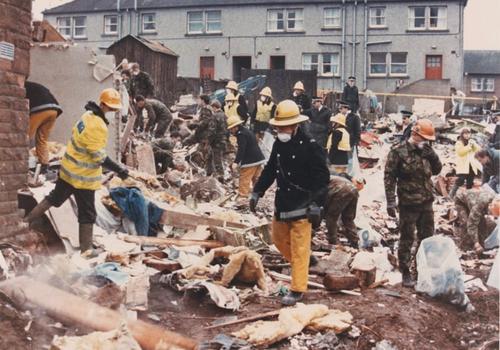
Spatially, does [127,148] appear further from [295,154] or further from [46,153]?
[295,154]

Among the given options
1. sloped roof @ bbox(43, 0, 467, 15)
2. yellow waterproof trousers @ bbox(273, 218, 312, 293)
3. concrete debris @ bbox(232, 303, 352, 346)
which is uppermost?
sloped roof @ bbox(43, 0, 467, 15)

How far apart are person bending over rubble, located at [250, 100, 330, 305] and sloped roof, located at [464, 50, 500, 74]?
157ft

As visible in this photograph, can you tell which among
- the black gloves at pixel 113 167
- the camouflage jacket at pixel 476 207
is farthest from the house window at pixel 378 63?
the black gloves at pixel 113 167

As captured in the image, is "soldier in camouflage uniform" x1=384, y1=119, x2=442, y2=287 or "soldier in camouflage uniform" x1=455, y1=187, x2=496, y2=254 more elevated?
"soldier in camouflage uniform" x1=384, y1=119, x2=442, y2=287

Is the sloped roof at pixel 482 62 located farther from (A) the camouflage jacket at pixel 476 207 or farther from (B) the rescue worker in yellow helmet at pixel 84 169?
(B) the rescue worker in yellow helmet at pixel 84 169

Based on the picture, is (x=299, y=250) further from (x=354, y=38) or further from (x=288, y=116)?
(x=354, y=38)

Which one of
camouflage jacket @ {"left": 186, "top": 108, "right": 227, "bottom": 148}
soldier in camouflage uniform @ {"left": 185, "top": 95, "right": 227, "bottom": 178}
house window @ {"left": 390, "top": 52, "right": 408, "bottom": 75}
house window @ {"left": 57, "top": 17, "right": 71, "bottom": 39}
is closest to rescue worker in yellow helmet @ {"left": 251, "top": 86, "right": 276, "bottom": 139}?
soldier in camouflage uniform @ {"left": 185, "top": 95, "right": 227, "bottom": 178}

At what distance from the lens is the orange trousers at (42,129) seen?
8453mm

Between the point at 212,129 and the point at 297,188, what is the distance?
7.11 metres

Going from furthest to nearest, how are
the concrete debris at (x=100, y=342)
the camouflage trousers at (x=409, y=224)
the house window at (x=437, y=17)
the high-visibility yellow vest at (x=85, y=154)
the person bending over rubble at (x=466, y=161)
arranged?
the house window at (x=437, y=17)
the person bending over rubble at (x=466, y=161)
the camouflage trousers at (x=409, y=224)
the high-visibility yellow vest at (x=85, y=154)
the concrete debris at (x=100, y=342)

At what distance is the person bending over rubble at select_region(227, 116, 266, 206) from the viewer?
11352mm

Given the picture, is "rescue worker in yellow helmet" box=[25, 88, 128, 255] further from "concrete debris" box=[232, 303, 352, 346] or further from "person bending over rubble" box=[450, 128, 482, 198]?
"person bending over rubble" box=[450, 128, 482, 198]

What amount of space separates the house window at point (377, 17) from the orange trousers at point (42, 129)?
28.2 meters

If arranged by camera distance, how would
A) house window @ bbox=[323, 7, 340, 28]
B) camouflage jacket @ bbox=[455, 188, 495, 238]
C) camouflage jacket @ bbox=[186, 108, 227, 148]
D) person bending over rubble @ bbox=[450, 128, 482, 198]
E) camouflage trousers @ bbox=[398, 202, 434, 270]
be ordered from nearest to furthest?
camouflage trousers @ bbox=[398, 202, 434, 270]
camouflage jacket @ bbox=[455, 188, 495, 238]
camouflage jacket @ bbox=[186, 108, 227, 148]
person bending over rubble @ bbox=[450, 128, 482, 198]
house window @ bbox=[323, 7, 340, 28]
